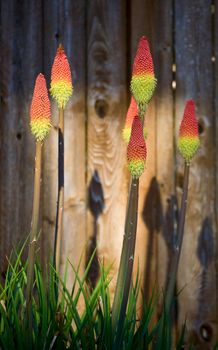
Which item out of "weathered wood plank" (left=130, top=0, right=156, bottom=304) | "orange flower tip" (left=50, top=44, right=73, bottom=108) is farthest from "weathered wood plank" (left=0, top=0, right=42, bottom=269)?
"orange flower tip" (left=50, top=44, right=73, bottom=108)

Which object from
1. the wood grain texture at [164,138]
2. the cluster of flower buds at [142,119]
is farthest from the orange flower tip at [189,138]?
the wood grain texture at [164,138]

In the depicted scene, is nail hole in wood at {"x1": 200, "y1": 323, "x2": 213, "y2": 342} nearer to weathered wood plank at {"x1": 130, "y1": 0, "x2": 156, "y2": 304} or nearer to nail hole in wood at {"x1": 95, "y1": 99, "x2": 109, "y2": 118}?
weathered wood plank at {"x1": 130, "y1": 0, "x2": 156, "y2": 304}

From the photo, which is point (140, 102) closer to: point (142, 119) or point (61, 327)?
point (142, 119)

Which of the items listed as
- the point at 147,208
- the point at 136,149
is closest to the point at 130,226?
the point at 136,149

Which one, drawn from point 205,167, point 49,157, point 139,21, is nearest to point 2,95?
point 49,157

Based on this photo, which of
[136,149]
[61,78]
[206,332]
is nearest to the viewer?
[136,149]

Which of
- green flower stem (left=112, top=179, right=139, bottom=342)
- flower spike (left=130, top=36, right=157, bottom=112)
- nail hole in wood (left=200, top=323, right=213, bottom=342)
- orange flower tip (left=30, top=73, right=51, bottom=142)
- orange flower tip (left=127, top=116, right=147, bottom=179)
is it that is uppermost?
flower spike (left=130, top=36, right=157, bottom=112)

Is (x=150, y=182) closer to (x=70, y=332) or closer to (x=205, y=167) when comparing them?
(x=205, y=167)
